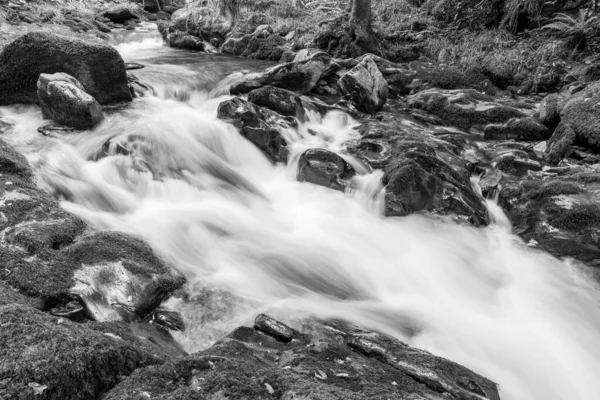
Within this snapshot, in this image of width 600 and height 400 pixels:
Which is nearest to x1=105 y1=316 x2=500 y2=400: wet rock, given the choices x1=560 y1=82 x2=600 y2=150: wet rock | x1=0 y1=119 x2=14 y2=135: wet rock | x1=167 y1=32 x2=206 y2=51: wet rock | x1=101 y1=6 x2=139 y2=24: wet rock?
x1=0 y1=119 x2=14 y2=135: wet rock

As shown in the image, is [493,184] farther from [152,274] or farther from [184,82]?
[184,82]

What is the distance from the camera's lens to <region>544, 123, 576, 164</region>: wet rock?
7934 millimetres

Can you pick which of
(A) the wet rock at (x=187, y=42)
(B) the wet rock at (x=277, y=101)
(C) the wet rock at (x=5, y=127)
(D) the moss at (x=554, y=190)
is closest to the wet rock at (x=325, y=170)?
(B) the wet rock at (x=277, y=101)

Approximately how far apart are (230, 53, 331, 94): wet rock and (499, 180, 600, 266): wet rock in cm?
625

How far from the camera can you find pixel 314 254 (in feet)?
18.6

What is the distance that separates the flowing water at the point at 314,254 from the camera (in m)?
4.27

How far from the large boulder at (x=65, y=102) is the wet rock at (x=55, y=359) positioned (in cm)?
604

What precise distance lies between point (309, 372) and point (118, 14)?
23.3 meters

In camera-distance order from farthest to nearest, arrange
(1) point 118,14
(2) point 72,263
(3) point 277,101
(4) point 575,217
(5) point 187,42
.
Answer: (1) point 118,14 → (5) point 187,42 → (3) point 277,101 → (4) point 575,217 → (2) point 72,263

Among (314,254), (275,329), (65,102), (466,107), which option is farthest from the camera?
(466,107)

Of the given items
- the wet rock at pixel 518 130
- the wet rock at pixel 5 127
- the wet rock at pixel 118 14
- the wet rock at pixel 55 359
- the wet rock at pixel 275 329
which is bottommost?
the wet rock at pixel 275 329

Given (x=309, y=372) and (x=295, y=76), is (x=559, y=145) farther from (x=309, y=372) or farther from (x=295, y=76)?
(x=309, y=372)

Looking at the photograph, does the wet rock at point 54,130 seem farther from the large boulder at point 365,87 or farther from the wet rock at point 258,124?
the large boulder at point 365,87

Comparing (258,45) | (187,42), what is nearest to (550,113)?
(258,45)
